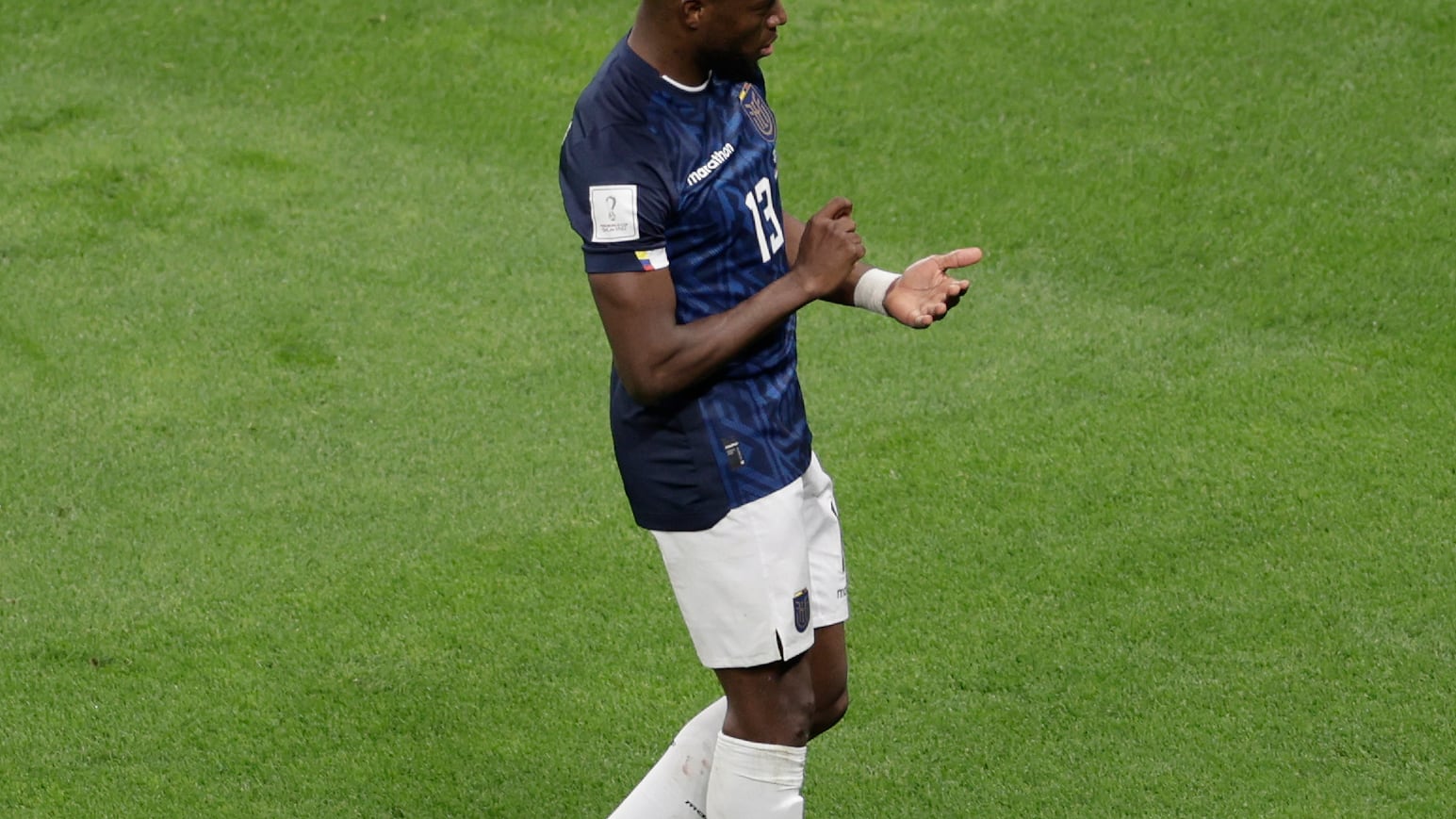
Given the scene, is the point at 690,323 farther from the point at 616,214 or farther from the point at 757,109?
the point at 757,109

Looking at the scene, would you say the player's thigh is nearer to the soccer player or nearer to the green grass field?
the soccer player

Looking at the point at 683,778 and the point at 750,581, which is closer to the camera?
the point at 750,581

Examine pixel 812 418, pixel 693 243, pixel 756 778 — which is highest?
pixel 693 243

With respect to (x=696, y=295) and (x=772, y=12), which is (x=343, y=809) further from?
(x=772, y=12)

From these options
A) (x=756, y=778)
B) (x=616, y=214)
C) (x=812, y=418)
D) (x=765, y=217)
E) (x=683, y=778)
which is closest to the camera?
(x=616, y=214)

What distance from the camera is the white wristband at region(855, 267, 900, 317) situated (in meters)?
3.46

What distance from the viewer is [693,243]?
320 centimetres

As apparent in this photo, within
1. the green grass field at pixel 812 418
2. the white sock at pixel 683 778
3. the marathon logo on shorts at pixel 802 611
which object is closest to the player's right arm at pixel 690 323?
the marathon logo on shorts at pixel 802 611

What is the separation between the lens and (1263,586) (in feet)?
16.2

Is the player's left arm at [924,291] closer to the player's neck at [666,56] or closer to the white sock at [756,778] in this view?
the player's neck at [666,56]

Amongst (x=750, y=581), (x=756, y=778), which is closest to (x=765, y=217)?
(x=750, y=581)

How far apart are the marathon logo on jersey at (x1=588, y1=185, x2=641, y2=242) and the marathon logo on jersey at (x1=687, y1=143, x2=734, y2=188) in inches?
5.5

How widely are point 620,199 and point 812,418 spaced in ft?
9.68

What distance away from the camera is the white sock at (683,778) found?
3709 mm
